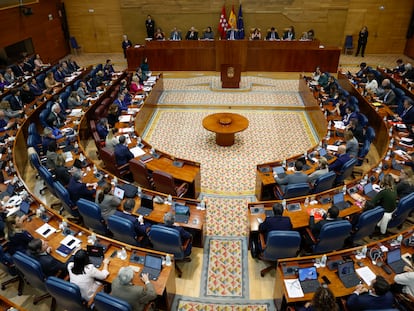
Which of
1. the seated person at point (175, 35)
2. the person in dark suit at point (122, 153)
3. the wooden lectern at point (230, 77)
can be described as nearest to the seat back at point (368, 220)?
the person in dark suit at point (122, 153)

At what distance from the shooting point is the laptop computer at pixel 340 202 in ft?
22.2

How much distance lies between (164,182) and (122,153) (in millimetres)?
1747

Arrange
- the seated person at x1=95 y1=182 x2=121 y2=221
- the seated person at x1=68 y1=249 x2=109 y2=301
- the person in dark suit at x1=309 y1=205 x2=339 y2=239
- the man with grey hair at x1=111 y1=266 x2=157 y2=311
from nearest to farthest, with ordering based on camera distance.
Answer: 1. the man with grey hair at x1=111 y1=266 x2=157 y2=311
2. the seated person at x1=68 y1=249 x2=109 y2=301
3. the person in dark suit at x1=309 y1=205 x2=339 y2=239
4. the seated person at x1=95 y1=182 x2=121 y2=221

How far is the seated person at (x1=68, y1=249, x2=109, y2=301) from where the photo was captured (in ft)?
16.3

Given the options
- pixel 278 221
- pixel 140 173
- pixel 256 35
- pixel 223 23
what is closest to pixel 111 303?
pixel 278 221

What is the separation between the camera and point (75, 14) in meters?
20.8

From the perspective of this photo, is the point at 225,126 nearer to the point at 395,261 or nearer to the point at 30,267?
the point at 395,261

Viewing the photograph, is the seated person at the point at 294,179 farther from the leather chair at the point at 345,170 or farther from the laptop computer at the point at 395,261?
the laptop computer at the point at 395,261

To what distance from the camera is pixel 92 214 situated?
6.47 meters

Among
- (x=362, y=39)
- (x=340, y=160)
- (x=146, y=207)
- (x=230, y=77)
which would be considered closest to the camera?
(x=146, y=207)

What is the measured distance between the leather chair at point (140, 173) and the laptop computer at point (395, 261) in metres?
5.29

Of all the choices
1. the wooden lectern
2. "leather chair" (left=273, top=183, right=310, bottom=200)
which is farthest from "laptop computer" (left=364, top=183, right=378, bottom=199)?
the wooden lectern

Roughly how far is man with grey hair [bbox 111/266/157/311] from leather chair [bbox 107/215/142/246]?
1.28 metres

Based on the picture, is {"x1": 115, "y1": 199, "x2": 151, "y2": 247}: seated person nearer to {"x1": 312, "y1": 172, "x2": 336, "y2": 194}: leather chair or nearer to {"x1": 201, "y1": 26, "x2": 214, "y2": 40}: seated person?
{"x1": 312, "y1": 172, "x2": 336, "y2": 194}: leather chair
